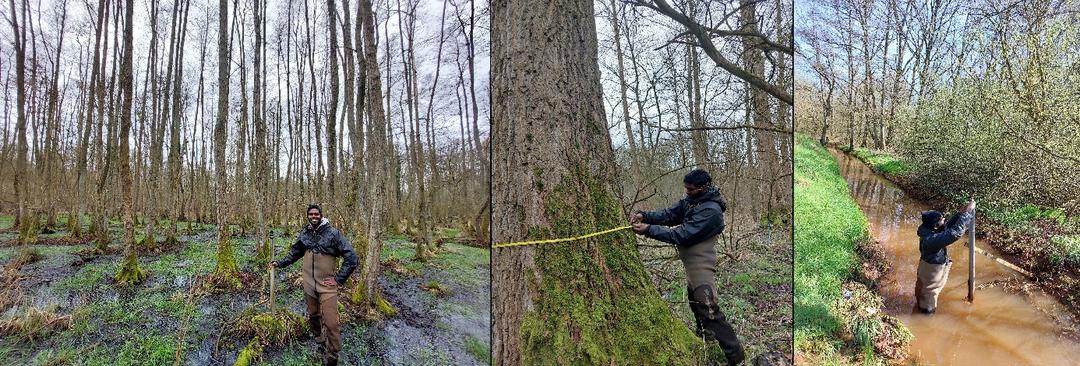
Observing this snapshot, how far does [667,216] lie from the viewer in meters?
2.60

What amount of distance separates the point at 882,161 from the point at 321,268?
4.57 meters

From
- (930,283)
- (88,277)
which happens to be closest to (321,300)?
(88,277)

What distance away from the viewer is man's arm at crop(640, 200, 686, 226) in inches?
102

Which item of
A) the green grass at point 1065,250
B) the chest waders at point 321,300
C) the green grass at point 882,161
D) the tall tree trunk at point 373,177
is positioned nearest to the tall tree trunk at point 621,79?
the green grass at point 882,161

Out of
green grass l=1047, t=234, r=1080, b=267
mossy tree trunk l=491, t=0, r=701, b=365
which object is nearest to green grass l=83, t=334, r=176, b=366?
mossy tree trunk l=491, t=0, r=701, b=365

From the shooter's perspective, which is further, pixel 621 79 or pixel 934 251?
pixel 621 79

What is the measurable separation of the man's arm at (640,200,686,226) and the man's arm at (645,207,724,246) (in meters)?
0.20

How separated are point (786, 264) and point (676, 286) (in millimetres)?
1733

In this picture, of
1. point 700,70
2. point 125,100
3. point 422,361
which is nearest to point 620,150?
point 700,70

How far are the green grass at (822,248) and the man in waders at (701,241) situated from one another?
1.58ft

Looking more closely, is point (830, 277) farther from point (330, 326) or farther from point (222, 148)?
point (222, 148)

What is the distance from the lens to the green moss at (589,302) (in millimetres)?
1671

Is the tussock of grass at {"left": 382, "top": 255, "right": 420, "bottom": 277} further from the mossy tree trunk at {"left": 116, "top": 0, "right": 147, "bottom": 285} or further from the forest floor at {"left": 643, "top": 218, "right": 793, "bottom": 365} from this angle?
the forest floor at {"left": 643, "top": 218, "right": 793, "bottom": 365}

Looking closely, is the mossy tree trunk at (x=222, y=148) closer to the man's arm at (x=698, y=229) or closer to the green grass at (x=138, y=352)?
the green grass at (x=138, y=352)
